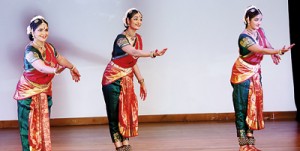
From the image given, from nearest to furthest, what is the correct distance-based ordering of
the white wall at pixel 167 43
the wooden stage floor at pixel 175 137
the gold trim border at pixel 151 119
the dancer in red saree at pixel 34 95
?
the dancer in red saree at pixel 34 95
the wooden stage floor at pixel 175 137
the white wall at pixel 167 43
the gold trim border at pixel 151 119

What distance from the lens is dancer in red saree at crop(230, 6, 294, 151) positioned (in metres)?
4.33

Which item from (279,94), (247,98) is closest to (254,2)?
(279,94)

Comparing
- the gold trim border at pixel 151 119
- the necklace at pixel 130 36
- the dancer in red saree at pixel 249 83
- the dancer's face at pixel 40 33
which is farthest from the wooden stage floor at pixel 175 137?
the dancer's face at pixel 40 33

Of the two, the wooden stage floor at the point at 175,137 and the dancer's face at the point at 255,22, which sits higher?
the dancer's face at the point at 255,22

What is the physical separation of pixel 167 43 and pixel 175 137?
1.83 meters

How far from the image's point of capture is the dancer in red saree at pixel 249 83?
4.33m

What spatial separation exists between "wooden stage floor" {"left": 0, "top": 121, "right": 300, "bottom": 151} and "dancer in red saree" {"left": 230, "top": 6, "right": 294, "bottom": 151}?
0.45 metres

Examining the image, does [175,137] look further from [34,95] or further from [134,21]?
[34,95]

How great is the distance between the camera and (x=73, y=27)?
7.38 metres

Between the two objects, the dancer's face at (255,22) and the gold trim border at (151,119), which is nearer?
the dancer's face at (255,22)

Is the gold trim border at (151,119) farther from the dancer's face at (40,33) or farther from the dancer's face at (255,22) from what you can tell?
the dancer's face at (40,33)

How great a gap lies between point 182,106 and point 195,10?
4.08 feet

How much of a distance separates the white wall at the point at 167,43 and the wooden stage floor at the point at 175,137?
1.58 feet

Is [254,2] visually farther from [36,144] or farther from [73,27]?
[36,144]
